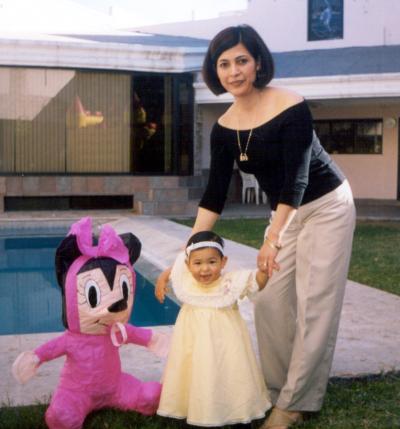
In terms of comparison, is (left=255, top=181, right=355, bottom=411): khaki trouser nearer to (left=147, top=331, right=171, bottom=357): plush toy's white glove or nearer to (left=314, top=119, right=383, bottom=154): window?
(left=147, top=331, right=171, bottom=357): plush toy's white glove

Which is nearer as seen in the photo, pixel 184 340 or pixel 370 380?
pixel 184 340

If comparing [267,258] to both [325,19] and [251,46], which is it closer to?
[251,46]

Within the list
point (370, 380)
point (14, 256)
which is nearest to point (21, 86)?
point (14, 256)

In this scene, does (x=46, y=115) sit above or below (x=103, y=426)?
above

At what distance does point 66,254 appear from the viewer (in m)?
3.33

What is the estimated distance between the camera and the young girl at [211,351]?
122 inches

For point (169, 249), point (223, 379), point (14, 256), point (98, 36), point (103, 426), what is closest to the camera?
point (223, 379)

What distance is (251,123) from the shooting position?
3211 mm

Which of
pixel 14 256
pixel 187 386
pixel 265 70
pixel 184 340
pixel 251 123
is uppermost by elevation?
pixel 265 70

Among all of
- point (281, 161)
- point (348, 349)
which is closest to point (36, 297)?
point (348, 349)

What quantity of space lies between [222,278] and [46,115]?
1143 cm

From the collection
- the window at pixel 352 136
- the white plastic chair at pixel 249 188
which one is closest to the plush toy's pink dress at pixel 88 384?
the white plastic chair at pixel 249 188

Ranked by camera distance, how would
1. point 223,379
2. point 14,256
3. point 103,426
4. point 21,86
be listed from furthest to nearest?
point 21,86 → point 14,256 → point 103,426 → point 223,379

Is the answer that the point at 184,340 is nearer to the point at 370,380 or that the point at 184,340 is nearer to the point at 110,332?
the point at 110,332
